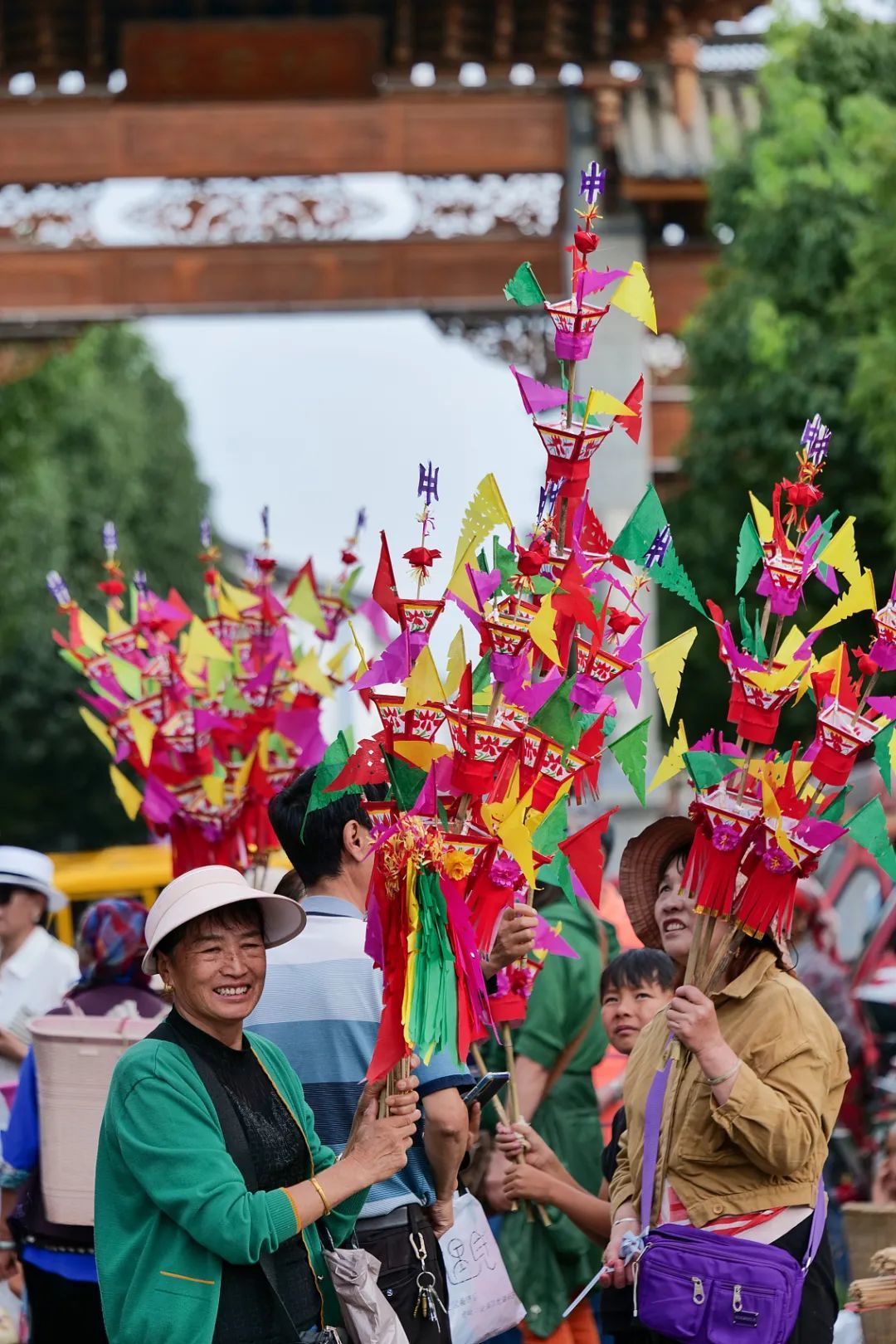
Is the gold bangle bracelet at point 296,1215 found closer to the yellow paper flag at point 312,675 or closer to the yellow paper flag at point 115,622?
the yellow paper flag at point 312,675

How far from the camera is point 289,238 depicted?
11.9m

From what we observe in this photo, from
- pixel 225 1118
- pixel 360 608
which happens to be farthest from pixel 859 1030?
pixel 225 1118

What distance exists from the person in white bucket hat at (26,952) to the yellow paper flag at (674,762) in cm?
282

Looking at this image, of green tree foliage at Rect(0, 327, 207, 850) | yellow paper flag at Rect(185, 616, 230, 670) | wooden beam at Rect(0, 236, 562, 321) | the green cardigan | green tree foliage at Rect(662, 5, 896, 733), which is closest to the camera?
the green cardigan

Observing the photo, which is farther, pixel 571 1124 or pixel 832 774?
pixel 571 1124

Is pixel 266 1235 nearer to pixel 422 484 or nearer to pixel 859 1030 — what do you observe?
pixel 422 484

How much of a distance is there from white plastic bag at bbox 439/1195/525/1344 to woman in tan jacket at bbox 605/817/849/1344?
0.34 metres

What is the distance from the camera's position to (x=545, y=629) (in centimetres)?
321

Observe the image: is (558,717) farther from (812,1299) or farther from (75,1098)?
(75,1098)

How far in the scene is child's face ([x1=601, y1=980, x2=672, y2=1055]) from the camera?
14.9 feet

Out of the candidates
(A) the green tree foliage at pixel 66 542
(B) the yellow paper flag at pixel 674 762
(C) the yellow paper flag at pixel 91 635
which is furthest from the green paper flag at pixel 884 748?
(A) the green tree foliage at pixel 66 542

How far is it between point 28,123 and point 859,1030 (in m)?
8.02


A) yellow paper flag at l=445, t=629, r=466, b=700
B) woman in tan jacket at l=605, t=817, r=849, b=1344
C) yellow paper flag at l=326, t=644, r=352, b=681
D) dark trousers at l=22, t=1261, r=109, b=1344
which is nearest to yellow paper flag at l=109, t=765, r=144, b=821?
yellow paper flag at l=326, t=644, r=352, b=681

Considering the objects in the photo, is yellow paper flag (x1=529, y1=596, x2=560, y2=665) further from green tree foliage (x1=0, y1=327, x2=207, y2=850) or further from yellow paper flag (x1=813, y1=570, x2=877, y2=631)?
green tree foliage (x1=0, y1=327, x2=207, y2=850)
